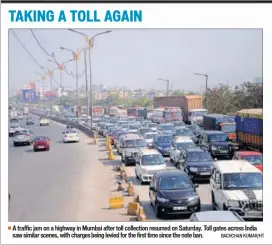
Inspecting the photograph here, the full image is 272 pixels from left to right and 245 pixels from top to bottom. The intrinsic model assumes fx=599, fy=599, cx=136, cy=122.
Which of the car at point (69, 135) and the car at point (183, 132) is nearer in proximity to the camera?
the car at point (69, 135)

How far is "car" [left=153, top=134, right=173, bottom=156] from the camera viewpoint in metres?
19.2

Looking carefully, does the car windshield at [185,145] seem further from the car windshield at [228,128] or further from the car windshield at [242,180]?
the car windshield at [242,180]

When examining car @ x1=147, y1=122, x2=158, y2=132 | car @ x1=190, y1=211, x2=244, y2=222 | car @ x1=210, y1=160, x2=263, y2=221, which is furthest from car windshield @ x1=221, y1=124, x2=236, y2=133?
car @ x1=190, y1=211, x2=244, y2=222

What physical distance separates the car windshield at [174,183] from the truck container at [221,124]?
768 centimetres

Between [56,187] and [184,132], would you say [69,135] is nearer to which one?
[56,187]

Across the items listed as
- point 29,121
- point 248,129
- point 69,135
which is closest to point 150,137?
point 69,135

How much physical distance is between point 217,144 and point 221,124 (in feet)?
10.4

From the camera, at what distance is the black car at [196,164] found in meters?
14.2

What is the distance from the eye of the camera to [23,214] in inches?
393

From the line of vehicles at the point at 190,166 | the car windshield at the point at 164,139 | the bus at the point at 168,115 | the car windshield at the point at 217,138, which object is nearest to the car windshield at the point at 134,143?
the line of vehicles at the point at 190,166

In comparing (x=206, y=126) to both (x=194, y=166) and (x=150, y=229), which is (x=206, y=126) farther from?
(x=150, y=229)

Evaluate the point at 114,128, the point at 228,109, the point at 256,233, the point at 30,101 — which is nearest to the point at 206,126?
the point at 228,109

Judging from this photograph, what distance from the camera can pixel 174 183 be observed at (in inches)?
446

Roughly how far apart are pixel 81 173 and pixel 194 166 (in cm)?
285
